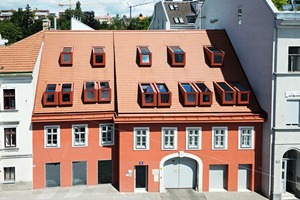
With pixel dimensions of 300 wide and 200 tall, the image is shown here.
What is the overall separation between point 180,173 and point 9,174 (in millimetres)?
12774

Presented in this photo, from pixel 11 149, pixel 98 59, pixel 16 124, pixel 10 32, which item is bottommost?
pixel 11 149

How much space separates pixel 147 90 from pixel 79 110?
533cm

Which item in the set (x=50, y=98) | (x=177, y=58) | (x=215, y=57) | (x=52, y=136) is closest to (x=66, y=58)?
(x=50, y=98)

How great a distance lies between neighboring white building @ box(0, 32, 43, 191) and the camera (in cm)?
2867

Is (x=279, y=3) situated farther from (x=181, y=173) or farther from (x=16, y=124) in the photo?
(x=16, y=124)

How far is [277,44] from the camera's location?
90.8 feet

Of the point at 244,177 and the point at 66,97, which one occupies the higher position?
the point at 66,97

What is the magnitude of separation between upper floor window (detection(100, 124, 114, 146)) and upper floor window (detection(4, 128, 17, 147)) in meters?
6.44

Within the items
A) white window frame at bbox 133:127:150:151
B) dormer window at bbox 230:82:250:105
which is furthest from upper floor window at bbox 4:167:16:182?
Answer: dormer window at bbox 230:82:250:105

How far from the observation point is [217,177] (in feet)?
99.4

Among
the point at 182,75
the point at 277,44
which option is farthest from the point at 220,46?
the point at 277,44

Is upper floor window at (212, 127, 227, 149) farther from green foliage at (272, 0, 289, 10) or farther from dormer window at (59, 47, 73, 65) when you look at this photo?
dormer window at (59, 47, 73, 65)

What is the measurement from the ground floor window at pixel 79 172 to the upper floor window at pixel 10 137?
468 centimetres

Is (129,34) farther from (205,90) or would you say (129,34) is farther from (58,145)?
(58,145)
